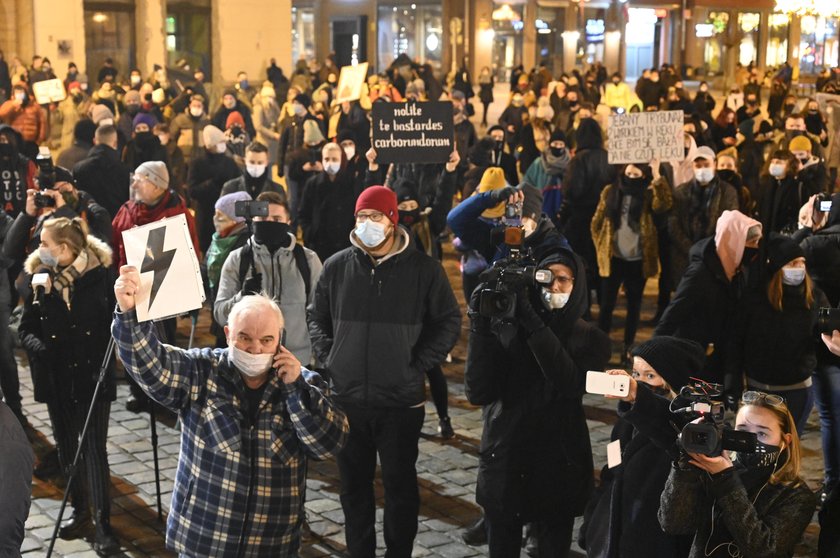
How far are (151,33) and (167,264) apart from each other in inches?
1252

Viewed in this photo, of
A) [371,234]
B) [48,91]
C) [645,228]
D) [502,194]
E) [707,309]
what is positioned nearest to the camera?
[371,234]

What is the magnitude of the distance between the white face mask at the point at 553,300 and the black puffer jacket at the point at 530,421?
28 millimetres

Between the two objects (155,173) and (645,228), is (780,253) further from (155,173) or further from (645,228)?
(155,173)

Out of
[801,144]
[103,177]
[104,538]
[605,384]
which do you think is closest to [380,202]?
[104,538]

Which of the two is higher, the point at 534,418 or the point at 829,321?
the point at 829,321

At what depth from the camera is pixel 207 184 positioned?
1302cm

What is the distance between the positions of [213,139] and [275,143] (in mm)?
8739

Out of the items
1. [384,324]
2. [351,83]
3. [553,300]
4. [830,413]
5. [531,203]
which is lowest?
[830,413]

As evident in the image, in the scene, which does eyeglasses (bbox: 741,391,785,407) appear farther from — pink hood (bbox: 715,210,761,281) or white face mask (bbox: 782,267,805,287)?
pink hood (bbox: 715,210,761,281)

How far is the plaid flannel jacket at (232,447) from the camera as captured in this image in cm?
512

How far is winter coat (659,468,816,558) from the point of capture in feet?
14.8

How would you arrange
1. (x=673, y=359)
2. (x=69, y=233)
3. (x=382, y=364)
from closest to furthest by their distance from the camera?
(x=673, y=359), (x=382, y=364), (x=69, y=233)

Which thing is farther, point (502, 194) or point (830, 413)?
point (830, 413)

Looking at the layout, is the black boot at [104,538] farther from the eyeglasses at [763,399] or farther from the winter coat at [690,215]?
the winter coat at [690,215]
